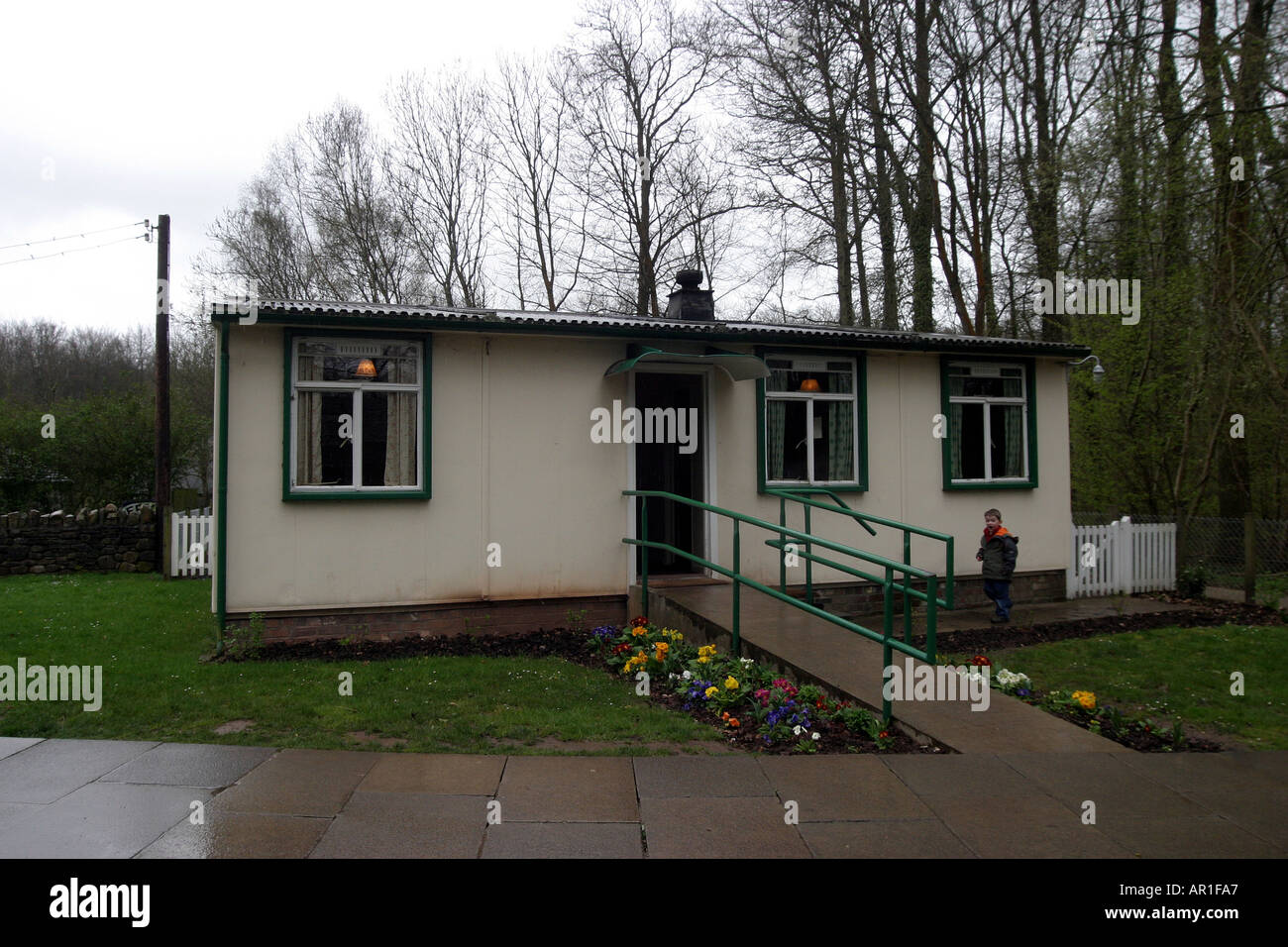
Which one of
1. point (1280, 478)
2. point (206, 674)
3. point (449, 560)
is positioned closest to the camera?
point (206, 674)

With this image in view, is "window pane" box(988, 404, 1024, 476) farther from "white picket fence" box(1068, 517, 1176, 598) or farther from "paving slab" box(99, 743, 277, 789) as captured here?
"paving slab" box(99, 743, 277, 789)

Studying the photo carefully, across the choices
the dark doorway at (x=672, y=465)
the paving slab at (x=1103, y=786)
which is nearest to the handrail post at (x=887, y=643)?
the paving slab at (x=1103, y=786)

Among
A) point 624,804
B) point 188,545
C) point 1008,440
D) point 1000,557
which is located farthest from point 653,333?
point 188,545

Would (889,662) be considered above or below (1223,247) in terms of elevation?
below

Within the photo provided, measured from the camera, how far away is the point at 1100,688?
282 inches

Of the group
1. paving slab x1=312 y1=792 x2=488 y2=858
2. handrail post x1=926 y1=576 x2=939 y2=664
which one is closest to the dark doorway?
handrail post x1=926 y1=576 x2=939 y2=664

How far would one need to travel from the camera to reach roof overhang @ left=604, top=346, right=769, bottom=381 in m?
8.97

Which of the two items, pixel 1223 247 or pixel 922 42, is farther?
pixel 922 42

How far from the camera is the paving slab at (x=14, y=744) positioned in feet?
16.8

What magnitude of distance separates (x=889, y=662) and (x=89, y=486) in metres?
19.2

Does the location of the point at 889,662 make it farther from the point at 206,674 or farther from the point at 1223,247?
the point at 1223,247

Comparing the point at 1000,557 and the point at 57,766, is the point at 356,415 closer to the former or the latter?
the point at 57,766

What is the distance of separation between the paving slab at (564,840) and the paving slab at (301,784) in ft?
3.09
